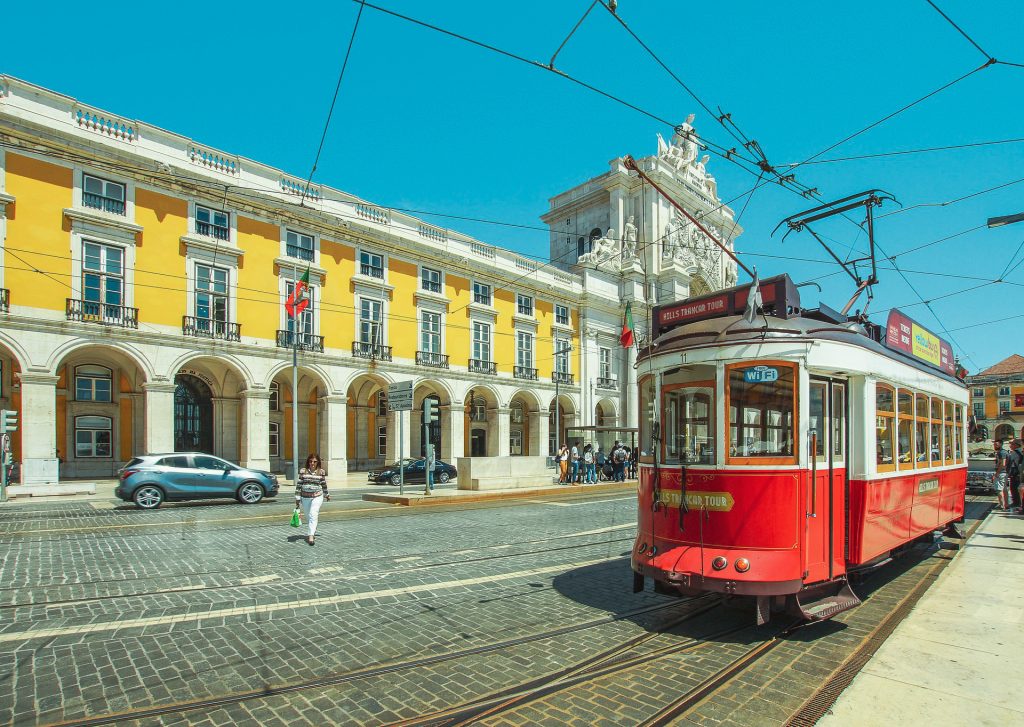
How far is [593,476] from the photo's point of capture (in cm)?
2705

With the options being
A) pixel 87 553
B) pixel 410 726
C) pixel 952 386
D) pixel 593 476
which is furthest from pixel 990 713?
pixel 593 476

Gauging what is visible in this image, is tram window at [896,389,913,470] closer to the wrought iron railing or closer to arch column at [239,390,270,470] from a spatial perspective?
arch column at [239,390,270,470]

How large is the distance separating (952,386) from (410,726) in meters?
10.3

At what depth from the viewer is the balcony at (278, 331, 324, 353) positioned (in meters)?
→ 27.3

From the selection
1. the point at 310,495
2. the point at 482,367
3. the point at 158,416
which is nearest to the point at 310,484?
the point at 310,495

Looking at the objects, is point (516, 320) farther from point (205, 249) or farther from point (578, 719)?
point (578, 719)

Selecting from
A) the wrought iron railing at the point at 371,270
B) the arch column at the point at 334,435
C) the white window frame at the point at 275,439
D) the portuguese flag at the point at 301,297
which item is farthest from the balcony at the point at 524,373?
the portuguese flag at the point at 301,297

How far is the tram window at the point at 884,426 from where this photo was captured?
21.4ft

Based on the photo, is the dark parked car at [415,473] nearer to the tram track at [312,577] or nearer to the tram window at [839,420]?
the tram track at [312,577]

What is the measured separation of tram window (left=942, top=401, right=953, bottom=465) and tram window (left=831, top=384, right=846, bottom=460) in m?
4.16

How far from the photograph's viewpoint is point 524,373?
3834 cm

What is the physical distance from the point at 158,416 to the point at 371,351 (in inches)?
395

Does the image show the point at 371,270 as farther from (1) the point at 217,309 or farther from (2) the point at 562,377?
(2) the point at 562,377

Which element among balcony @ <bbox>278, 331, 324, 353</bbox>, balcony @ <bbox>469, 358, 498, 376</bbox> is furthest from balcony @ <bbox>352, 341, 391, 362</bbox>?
balcony @ <bbox>469, 358, 498, 376</bbox>
